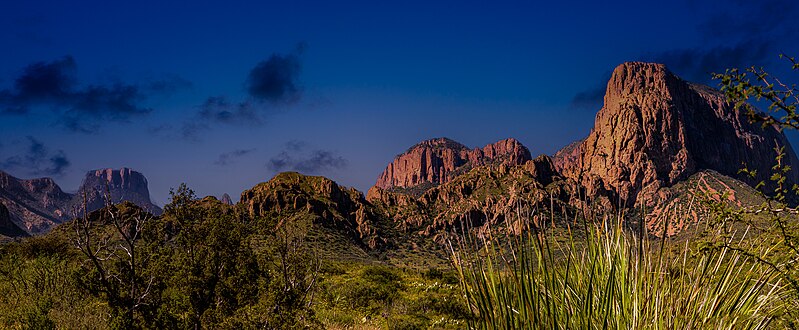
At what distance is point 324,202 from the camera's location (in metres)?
148

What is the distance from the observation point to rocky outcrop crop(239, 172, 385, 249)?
445ft

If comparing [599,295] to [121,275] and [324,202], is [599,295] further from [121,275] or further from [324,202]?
[324,202]

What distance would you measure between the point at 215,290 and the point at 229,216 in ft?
7.77

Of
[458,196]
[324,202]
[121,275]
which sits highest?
[458,196]

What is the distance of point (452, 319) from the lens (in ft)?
60.0

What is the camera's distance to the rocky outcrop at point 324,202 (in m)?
136

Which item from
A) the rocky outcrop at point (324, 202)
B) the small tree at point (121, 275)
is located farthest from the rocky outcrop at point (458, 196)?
the small tree at point (121, 275)

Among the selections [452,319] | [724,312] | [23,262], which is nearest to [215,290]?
[452,319]

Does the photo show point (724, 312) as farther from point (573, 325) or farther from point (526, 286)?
point (526, 286)

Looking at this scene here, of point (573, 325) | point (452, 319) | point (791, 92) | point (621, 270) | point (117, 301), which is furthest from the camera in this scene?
point (452, 319)

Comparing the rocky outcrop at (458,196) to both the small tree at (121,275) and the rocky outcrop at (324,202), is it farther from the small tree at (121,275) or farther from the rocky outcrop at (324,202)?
the small tree at (121,275)

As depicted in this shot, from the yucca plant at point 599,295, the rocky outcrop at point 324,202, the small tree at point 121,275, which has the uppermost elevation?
the rocky outcrop at point 324,202

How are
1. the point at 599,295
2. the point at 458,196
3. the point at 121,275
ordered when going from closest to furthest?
the point at 599,295 < the point at 121,275 < the point at 458,196

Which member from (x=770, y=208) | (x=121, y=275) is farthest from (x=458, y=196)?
(x=770, y=208)
